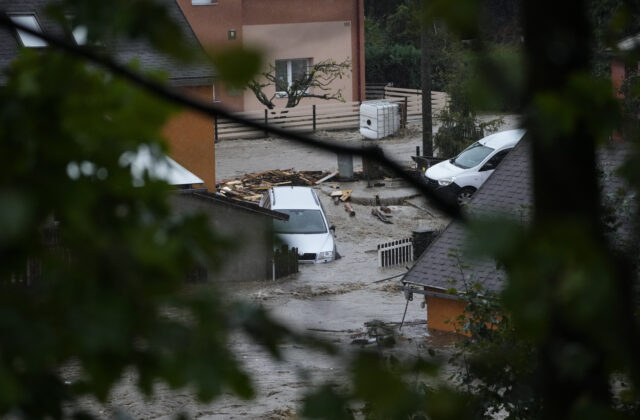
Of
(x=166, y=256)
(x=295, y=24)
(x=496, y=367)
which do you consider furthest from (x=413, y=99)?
(x=166, y=256)

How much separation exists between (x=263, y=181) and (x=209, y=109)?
2591cm

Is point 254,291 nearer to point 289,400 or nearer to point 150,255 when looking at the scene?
point 289,400

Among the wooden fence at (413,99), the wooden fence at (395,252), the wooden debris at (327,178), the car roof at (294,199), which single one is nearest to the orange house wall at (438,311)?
the wooden fence at (395,252)

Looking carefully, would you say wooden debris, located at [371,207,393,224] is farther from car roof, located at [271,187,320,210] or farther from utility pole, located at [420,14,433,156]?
utility pole, located at [420,14,433,156]

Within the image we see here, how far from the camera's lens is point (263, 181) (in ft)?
90.9

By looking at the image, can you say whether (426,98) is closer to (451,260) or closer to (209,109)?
(451,260)

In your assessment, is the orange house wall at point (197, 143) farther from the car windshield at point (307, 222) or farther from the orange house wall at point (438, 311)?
the orange house wall at point (438, 311)

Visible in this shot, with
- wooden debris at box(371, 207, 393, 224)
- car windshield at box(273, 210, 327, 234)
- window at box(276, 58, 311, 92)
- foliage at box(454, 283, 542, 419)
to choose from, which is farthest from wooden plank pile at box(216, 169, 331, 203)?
foliage at box(454, 283, 542, 419)

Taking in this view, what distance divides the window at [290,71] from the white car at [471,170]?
11025 mm

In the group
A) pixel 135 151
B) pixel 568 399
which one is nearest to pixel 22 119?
pixel 135 151

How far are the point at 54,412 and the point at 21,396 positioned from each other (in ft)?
1.03

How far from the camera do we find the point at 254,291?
60.3ft

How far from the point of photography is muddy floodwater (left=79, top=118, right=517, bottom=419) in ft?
39.4

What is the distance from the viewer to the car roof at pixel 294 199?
2152 centimetres
